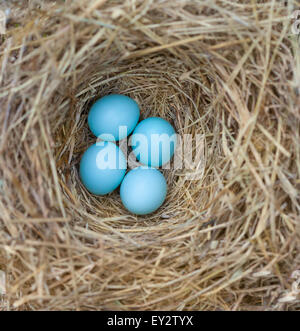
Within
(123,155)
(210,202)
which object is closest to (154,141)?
(123,155)

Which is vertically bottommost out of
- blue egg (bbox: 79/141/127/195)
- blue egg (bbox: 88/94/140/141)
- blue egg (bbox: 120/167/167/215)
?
blue egg (bbox: 120/167/167/215)

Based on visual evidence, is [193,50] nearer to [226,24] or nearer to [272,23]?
[226,24]

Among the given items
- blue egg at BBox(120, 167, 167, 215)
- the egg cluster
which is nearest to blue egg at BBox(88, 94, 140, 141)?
the egg cluster

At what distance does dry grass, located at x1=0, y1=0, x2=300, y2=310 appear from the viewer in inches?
46.1

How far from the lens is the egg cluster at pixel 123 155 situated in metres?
1.44

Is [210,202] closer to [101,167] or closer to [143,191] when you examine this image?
[143,191]

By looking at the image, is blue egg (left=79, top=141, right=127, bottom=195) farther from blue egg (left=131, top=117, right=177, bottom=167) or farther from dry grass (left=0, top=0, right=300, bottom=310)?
dry grass (left=0, top=0, right=300, bottom=310)

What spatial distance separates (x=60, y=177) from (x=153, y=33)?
0.54 meters

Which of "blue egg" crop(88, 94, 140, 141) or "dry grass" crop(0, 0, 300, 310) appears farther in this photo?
"blue egg" crop(88, 94, 140, 141)

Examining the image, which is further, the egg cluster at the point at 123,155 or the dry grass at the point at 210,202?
the egg cluster at the point at 123,155

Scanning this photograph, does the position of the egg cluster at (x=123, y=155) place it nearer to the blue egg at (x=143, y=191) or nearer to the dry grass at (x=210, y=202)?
the blue egg at (x=143, y=191)

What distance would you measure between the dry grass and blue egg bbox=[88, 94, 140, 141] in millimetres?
176

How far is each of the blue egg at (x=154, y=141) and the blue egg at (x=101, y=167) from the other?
8 centimetres

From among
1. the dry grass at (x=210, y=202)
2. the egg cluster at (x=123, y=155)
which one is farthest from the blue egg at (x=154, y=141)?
the dry grass at (x=210, y=202)
